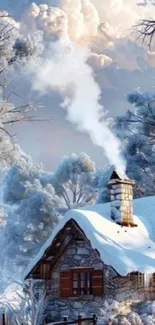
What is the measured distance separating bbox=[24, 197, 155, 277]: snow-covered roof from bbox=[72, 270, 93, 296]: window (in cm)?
129

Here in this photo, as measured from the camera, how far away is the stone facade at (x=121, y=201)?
2031cm

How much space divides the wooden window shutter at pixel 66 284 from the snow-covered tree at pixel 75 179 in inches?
889

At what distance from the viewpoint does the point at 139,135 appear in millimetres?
36094

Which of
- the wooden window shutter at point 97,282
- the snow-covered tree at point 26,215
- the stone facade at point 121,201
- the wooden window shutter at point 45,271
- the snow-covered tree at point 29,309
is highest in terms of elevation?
the snow-covered tree at point 26,215

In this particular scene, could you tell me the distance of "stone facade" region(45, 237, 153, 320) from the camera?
18719mm

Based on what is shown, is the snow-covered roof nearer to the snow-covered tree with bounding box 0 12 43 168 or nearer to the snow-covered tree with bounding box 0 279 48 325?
the snow-covered tree with bounding box 0 279 48 325

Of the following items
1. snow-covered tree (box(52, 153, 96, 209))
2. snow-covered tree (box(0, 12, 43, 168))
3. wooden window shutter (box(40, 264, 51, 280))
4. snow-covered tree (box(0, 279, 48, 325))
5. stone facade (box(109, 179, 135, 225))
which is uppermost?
snow-covered tree (box(52, 153, 96, 209))

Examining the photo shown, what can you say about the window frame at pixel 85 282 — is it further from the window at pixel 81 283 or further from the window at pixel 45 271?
the window at pixel 45 271

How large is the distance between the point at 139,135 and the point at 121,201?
16.3 metres

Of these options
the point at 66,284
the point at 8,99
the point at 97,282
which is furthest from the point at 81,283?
the point at 8,99

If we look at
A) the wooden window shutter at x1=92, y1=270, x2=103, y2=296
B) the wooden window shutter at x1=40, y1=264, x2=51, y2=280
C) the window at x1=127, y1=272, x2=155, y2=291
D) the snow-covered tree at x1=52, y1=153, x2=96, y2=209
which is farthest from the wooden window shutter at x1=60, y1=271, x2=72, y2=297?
the snow-covered tree at x1=52, y1=153, x2=96, y2=209

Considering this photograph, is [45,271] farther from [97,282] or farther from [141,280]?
[141,280]

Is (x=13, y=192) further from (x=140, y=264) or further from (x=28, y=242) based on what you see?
(x=140, y=264)

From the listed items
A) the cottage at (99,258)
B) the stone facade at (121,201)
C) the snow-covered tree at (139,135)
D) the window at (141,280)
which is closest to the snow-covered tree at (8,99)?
the cottage at (99,258)
